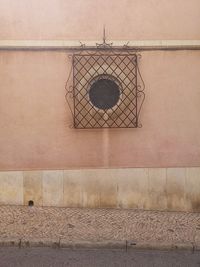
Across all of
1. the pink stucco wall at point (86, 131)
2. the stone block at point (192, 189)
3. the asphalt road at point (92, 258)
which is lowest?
the asphalt road at point (92, 258)

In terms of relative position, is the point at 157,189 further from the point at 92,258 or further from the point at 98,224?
the point at 92,258

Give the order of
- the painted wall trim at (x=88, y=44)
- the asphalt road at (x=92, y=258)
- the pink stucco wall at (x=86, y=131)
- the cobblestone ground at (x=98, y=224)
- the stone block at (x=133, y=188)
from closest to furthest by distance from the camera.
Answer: the asphalt road at (x=92, y=258), the cobblestone ground at (x=98, y=224), the painted wall trim at (x=88, y=44), the pink stucco wall at (x=86, y=131), the stone block at (x=133, y=188)

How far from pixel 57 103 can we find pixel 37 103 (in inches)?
14.6

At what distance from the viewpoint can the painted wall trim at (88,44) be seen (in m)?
8.82

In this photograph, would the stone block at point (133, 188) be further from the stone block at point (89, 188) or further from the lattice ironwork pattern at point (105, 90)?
the lattice ironwork pattern at point (105, 90)

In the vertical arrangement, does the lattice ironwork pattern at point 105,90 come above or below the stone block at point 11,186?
above

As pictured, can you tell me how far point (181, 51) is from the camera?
8969 mm

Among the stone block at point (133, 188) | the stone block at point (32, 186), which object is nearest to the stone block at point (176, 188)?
the stone block at point (133, 188)

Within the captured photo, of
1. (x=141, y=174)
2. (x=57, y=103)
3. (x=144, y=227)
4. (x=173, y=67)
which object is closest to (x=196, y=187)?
(x=141, y=174)

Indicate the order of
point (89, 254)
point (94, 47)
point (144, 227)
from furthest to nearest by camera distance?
point (94, 47) → point (144, 227) → point (89, 254)

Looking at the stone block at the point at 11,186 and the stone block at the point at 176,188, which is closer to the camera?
the stone block at the point at 11,186

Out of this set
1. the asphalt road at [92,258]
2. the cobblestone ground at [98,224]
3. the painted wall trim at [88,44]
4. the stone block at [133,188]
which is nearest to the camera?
the asphalt road at [92,258]

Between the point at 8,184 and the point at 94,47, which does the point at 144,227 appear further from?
the point at 94,47

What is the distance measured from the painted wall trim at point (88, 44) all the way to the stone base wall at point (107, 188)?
7.46 ft
